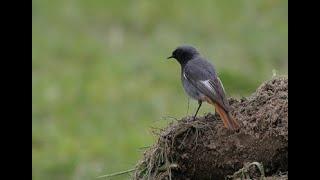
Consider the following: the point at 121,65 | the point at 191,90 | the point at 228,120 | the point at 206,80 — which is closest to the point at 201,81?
the point at 206,80

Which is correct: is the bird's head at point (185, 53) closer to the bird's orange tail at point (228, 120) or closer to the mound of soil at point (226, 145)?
the mound of soil at point (226, 145)

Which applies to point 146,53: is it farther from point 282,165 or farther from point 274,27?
point 282,165

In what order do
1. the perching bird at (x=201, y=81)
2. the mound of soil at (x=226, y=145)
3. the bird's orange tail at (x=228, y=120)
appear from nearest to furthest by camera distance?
the mound of soil at (x=226, y=145) → the bird's orange tail at (x=228, y=120) → the perching bird at (x=201, y=81)

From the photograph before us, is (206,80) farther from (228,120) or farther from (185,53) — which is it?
(228,120)

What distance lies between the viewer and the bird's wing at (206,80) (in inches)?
263

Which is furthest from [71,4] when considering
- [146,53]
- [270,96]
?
[270,96]

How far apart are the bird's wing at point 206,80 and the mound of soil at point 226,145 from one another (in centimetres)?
13

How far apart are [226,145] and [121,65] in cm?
809

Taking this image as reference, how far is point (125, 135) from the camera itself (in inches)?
480

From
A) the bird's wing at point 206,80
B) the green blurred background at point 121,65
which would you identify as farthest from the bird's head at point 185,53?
the green blurred background at point 121,65

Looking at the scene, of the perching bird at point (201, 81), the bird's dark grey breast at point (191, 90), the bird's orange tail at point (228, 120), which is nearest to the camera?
the bird's orange tail at point (228, 120)

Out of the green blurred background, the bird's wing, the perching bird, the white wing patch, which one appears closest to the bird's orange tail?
the perching bird

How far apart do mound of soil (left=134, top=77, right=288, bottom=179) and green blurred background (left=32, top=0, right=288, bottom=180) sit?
3952 millimetres
